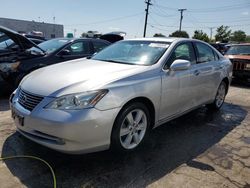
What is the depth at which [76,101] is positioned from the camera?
9.41ft

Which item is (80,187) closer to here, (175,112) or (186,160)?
(186,160)

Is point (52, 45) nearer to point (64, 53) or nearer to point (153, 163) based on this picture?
point (64, 53)

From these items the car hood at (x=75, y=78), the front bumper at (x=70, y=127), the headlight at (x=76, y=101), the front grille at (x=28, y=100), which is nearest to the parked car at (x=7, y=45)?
the car hood at (x=75, y=78)

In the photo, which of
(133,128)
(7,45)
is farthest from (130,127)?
(7,45)

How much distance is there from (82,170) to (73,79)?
1054 millimetres

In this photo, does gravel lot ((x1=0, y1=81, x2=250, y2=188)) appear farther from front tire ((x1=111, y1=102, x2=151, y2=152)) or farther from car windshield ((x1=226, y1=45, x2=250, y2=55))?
car windshield ((x1=226, y1=45, x2=250, y2=55))

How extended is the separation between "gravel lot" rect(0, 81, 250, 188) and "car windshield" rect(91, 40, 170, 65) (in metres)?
1.20

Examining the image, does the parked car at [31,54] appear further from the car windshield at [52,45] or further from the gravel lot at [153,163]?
the gravel lot at [153,163]

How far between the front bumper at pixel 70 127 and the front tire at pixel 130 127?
13 centimetres

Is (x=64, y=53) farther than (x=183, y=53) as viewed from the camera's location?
Yes

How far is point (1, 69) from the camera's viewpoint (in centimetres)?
570

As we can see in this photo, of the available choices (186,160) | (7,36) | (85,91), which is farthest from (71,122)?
(7,36)

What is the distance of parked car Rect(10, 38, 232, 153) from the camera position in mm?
2840

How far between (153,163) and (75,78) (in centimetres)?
139
